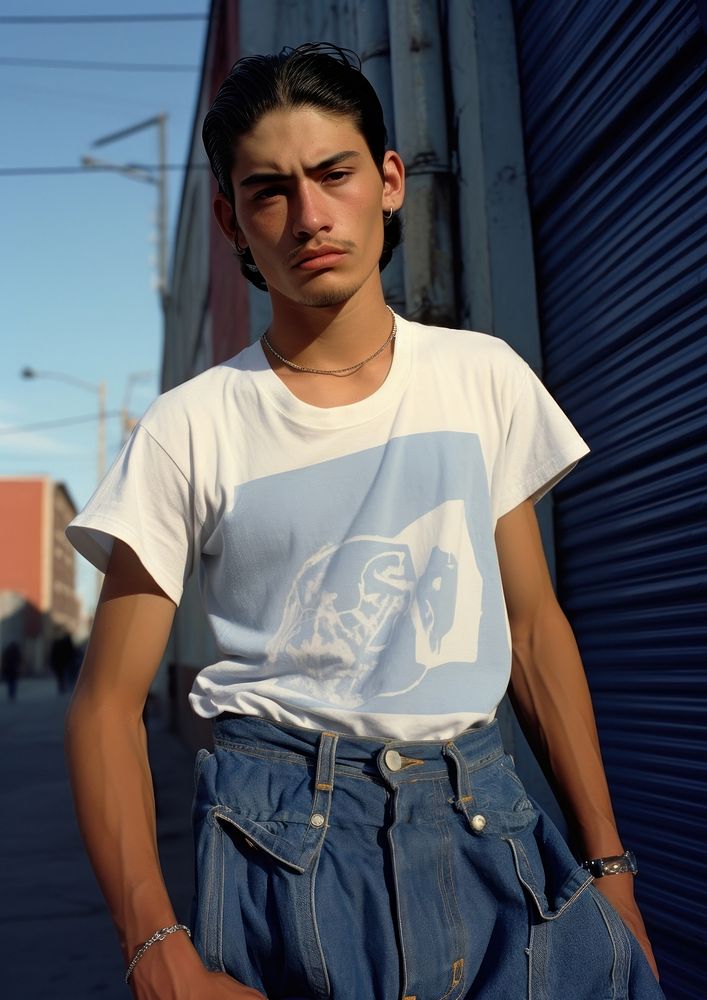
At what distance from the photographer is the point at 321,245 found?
1860 millimetres

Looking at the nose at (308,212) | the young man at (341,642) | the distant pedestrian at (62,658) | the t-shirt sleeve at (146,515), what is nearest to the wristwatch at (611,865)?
the young man at (341,642)

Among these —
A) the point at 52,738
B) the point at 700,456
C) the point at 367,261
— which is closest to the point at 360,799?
the point at 367,261

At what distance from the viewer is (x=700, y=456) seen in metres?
2.66

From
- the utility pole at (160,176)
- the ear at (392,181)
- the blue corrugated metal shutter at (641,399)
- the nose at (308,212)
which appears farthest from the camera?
the utility pole at (160,176)

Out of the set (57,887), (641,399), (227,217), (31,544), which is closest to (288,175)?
(227,217)

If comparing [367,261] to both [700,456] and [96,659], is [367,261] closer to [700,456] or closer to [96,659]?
[96,659]

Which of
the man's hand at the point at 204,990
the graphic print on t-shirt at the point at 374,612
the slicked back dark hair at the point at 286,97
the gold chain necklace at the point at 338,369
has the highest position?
the slicked back dark hair at the point at 286,97

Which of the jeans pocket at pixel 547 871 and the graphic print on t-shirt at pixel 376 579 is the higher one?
the graphic print on t-shirt at pixel 376 579

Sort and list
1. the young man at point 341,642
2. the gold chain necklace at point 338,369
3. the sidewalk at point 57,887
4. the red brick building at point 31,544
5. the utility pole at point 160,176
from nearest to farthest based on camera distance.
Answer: the young man at point 341,642 → the gold chain necklace at point 338,369 → the sidewalk at point 57,887 → the utility pole at point 160,176 → the red brick building at point 31,544

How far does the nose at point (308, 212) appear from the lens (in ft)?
6.04

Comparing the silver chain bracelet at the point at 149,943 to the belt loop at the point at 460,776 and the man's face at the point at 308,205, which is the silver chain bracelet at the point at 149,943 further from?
the man's face at the point at 308,205

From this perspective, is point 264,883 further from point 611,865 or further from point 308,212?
point 308,212

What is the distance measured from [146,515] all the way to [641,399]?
5.70 ft

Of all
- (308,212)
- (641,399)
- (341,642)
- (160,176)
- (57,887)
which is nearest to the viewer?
(341,642)
